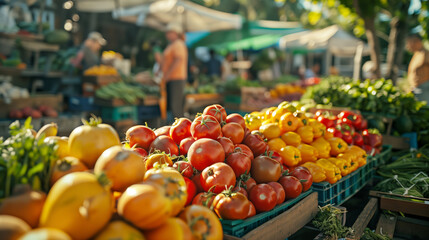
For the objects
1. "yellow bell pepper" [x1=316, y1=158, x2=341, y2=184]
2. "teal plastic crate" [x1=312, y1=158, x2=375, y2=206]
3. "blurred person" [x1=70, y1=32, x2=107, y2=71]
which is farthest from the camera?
"blurred person" [x1=70, y1=32, x2=107, y2=71]

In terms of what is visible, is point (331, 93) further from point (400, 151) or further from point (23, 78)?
point (23, 78)

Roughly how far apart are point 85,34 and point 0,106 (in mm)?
6478

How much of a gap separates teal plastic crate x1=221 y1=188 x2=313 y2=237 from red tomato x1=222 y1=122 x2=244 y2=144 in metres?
0.63

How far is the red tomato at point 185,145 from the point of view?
7.95 feet

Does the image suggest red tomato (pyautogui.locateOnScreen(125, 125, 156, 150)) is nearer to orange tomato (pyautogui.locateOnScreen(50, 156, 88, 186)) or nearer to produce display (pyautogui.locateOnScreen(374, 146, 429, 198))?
orange tomato (pyautogui.locateOnScreen(50, 156, 88, 186))

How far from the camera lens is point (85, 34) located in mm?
11758

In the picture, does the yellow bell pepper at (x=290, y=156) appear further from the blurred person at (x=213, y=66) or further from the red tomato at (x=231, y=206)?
the blurred person at (x=213, y=66)

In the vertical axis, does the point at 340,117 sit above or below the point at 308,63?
below

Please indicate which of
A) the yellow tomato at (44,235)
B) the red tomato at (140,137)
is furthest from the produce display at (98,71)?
the yellow tomato at (44,235)

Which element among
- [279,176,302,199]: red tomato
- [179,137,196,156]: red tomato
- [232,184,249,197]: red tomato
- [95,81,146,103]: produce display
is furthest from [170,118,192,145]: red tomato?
[95,81,146,103]: produce display

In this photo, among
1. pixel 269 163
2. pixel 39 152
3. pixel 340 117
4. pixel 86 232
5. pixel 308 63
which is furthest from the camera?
pixel 308 63

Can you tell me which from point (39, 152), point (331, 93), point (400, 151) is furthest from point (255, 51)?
point (39, 152)

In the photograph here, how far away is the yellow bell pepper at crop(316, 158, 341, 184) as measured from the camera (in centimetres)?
286

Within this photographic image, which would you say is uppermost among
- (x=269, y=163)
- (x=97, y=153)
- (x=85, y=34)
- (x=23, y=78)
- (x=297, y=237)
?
(x=85, y=34)
